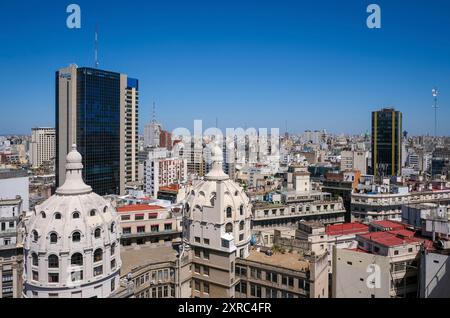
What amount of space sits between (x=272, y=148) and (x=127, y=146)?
40.4 m

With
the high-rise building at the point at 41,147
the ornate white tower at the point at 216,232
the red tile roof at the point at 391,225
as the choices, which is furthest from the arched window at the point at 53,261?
the high-rise building at the point at 41,147

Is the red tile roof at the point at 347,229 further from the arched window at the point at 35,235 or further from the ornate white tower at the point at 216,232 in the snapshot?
the arched window at the point at 35,235

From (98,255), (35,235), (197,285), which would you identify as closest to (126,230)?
(197,285)

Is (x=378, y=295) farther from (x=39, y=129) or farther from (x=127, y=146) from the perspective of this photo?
(x=39, y=129)

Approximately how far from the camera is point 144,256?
25.7 m

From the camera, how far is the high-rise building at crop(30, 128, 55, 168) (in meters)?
119

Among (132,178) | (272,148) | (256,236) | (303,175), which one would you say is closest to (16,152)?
(132,178)

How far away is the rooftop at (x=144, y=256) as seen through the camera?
23703 millimetres

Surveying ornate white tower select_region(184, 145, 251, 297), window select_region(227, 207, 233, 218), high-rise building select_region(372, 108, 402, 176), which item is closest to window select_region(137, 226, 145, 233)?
ornate white tower select_region(184, 145, 251, 297)

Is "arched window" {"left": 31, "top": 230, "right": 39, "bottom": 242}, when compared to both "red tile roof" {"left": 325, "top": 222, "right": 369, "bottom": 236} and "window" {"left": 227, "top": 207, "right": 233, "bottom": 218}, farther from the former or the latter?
"red tile roof" {"left": 325, "top": 222, "right": 369, "bottom": 236}

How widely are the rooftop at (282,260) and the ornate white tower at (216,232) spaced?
0.93 metres

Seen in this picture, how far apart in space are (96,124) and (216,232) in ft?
173

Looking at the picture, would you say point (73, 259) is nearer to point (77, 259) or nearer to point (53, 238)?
point (77, 259)

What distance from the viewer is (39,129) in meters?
124
